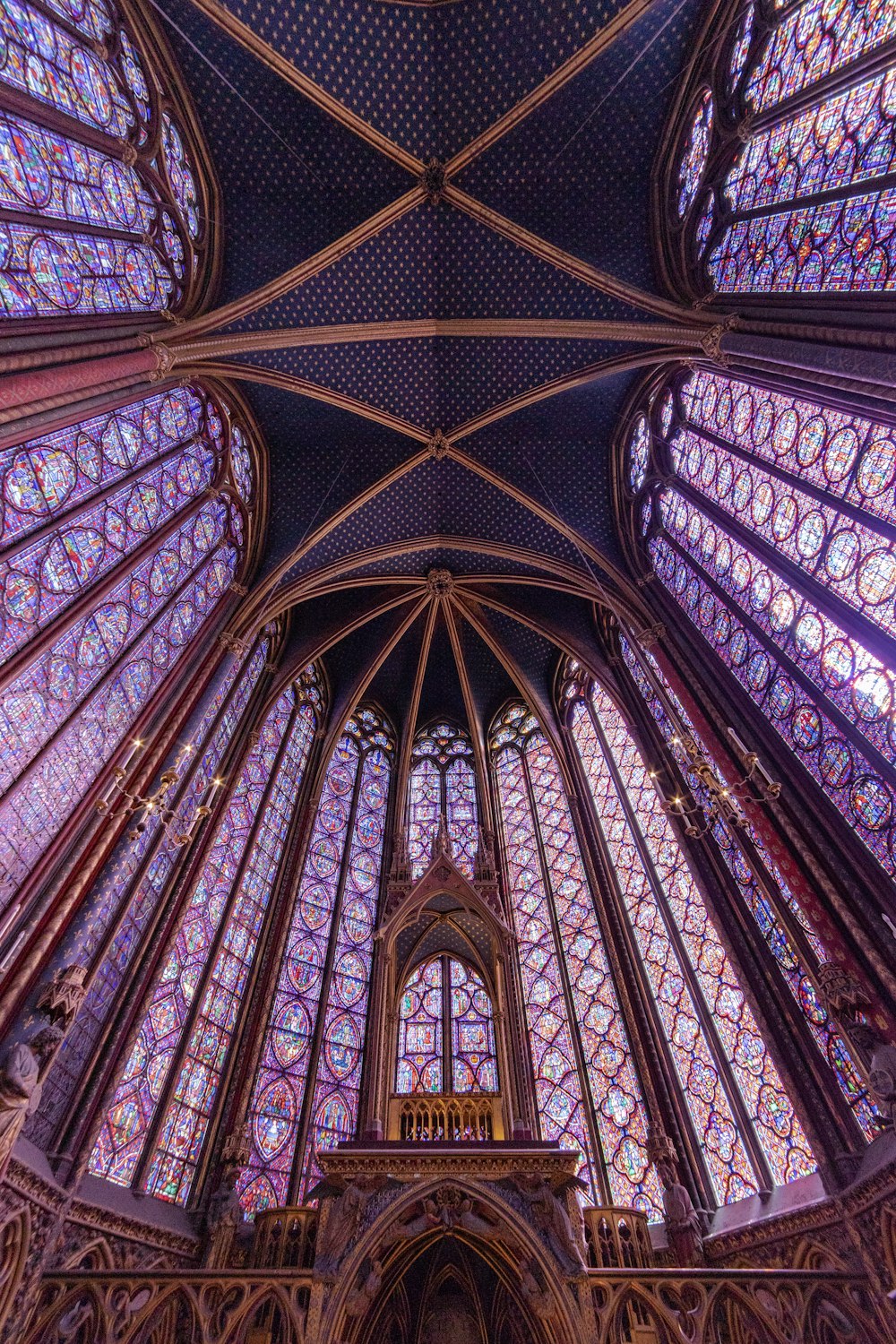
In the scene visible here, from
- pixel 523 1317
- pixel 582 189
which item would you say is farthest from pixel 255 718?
pixel 582 189

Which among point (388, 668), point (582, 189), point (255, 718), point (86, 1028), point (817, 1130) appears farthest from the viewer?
point (388, 668)

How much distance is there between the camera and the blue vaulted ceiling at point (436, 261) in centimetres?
952

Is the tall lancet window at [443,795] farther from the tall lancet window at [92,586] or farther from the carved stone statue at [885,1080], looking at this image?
the carved stone statue at [885,1080]

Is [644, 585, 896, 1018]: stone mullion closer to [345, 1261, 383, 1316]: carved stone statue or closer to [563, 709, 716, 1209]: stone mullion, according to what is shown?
[563, 709, 716, 1209]: stone mullion

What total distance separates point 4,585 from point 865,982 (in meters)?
10.1

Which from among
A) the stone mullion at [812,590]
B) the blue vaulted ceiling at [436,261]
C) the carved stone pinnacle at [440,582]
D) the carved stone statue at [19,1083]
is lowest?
the carved stone statue at [19,1083]

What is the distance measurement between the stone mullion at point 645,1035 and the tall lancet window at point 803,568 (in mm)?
4913

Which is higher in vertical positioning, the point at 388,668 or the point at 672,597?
the point at 388,668

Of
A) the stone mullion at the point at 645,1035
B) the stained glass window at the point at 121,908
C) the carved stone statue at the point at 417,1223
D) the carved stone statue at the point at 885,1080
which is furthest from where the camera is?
the stone mullion at the point at 645,1035

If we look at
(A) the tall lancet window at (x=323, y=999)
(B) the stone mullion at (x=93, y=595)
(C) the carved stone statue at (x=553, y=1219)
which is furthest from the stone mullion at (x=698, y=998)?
(B) the stone mullion at (x=93, y=595)

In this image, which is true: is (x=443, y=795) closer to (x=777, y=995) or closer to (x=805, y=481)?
(x=777, y=995)

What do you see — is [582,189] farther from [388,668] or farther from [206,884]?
[206,884]

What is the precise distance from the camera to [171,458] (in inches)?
436

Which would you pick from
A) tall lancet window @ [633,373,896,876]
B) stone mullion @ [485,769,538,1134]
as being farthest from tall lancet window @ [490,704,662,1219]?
tall lancet window @ [633,373,896,876]
